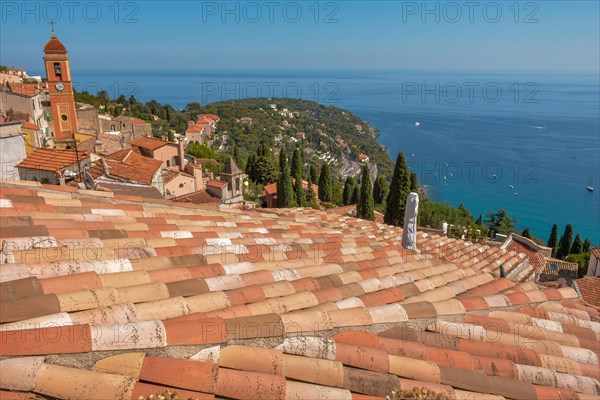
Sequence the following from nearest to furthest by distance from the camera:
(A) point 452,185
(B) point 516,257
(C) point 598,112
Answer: (B) point 516,257 < (A) point 452,185 < (C) point 598,112

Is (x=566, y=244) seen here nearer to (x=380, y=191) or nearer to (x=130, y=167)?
(x=380, y=191)

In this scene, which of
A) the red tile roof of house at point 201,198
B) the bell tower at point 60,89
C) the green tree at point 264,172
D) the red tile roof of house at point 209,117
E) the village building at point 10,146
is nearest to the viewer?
the village building at point 10,146

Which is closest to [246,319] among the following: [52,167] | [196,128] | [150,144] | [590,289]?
[52,167]

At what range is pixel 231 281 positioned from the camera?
3.59 m

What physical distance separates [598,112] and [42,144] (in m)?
184

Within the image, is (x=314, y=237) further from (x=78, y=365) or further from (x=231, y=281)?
(x=78, y=365)

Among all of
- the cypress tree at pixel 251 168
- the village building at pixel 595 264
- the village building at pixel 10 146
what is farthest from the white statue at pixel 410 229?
the cypress tree at pixel 251 168

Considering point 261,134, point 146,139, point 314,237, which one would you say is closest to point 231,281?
point 314,237

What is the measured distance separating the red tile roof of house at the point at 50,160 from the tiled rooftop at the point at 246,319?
1112 centimetres

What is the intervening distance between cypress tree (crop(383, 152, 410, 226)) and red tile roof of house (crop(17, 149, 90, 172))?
2072 cm

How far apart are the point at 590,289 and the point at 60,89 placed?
33.0 metres

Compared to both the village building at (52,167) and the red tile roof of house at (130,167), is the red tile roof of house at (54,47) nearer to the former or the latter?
the red tile roof of house at (130,167)

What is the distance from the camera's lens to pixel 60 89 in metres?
28.9

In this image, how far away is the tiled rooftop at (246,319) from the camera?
227cm
